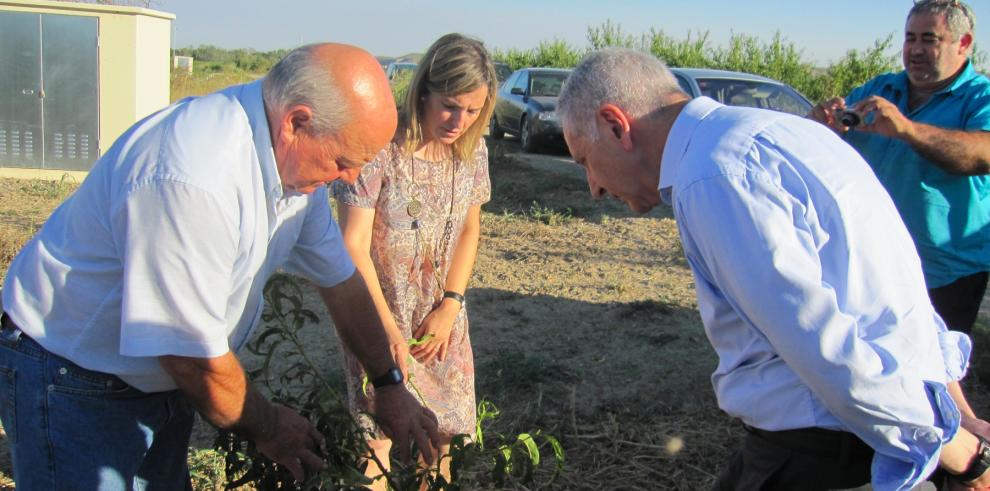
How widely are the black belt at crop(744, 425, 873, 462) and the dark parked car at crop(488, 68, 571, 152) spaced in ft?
42.9

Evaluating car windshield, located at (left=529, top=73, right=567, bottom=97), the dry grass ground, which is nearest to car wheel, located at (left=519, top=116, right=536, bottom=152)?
car windshield, located at (left=529, top=73, right=567, bottom=97)

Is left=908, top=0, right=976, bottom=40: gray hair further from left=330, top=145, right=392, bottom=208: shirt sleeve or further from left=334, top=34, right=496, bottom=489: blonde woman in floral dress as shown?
left=330, top=145, right=392, bottom=208: shirt sleeve

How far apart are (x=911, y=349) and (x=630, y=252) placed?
20.3 feet

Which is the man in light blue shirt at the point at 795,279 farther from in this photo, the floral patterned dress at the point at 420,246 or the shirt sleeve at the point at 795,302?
the floral patterned dress at the point at 420,246

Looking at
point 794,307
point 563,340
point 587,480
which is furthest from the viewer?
point 563,340

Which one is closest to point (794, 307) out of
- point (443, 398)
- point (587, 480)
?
point (443, 398)

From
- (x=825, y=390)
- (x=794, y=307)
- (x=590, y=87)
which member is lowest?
(x=825, y=390)

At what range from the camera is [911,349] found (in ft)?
5.39

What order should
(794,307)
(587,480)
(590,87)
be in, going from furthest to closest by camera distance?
(587,480), (590,87), (794,307)

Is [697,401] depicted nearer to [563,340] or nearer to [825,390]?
[563,340]

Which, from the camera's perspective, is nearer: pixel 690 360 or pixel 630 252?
pixel 690 360

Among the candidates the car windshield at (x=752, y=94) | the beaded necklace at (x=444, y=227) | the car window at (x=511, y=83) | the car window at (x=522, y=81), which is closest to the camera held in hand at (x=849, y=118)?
the beaded necklace at (x=444, y=227)

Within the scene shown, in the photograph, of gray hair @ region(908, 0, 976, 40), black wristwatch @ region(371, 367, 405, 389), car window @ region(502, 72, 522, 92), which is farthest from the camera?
car window @ region(502, 72, 522, 92)

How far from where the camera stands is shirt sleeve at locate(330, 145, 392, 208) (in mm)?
2676
